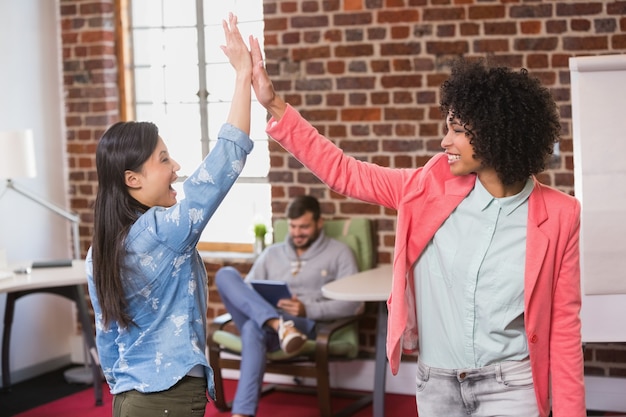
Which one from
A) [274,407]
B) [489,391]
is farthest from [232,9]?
[489,391]

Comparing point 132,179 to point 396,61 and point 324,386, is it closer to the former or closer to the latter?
point 324,386

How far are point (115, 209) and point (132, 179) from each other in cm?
A: 9

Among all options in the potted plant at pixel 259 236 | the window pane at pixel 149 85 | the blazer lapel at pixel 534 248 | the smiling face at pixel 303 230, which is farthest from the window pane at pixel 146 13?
the blazer lapel at pixel 534 248

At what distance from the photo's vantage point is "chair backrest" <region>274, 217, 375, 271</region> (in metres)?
5.15

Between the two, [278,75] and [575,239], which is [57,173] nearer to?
[278,75]

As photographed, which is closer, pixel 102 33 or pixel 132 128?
pixel 132 128

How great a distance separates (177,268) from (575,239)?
964 mm

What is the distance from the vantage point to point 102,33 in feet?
19.1

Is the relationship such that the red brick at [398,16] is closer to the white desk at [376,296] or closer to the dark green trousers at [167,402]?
the white desk at [376,296]

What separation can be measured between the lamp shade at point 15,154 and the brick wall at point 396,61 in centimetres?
135

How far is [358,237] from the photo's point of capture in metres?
5.17

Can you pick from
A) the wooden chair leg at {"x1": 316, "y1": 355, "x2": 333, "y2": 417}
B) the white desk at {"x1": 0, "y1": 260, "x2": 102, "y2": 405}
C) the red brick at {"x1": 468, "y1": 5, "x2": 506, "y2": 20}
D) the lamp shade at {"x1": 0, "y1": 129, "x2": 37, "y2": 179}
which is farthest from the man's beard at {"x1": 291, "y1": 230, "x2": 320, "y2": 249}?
the lamp shade at {"x1": 0, "y1": 129, "x2": 37, "y2": 179}

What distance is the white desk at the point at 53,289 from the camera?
15.8 feet

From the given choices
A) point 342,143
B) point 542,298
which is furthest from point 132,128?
point 342,143
